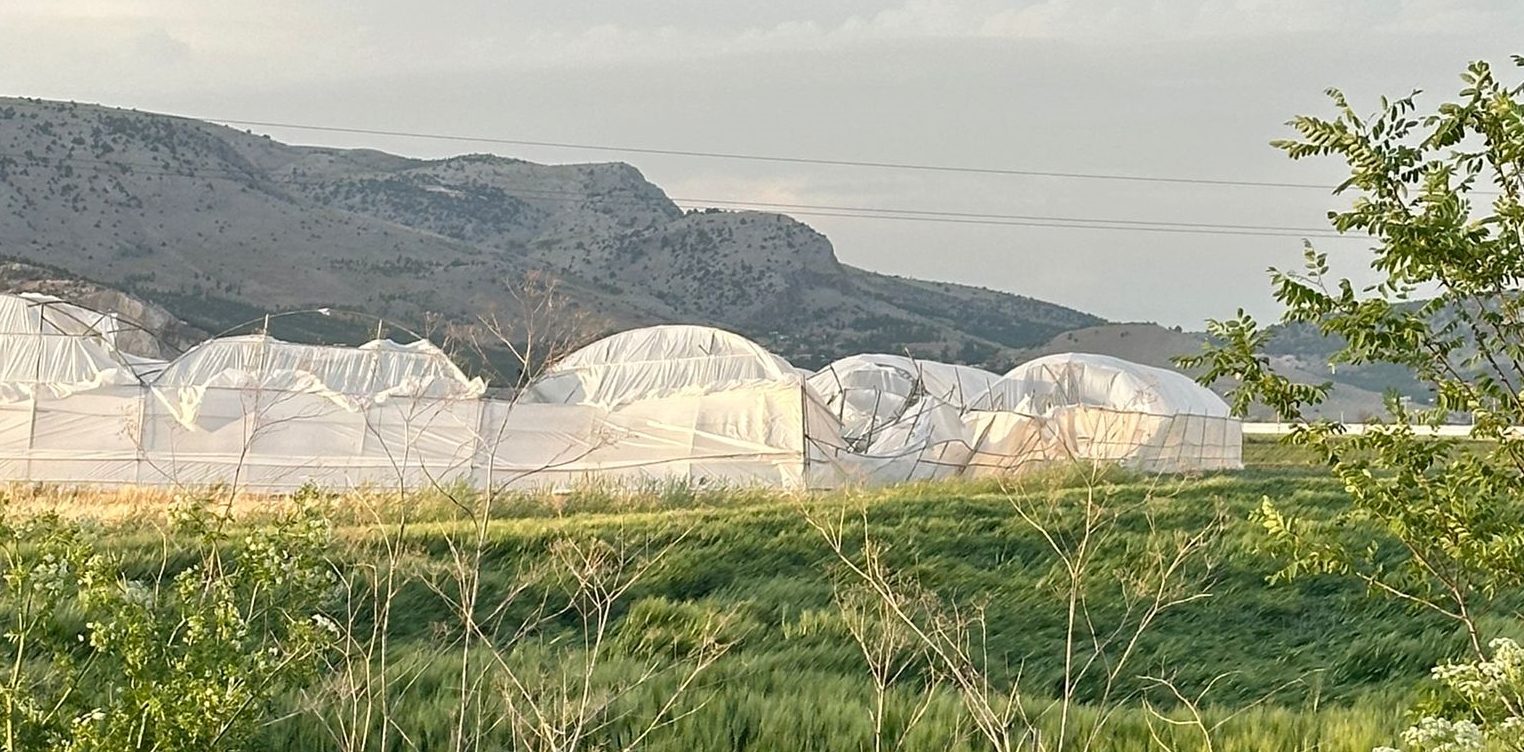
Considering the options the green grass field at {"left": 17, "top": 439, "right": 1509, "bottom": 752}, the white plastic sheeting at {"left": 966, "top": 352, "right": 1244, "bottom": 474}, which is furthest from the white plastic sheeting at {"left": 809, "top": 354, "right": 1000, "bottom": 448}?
the green grass field at {"left": 17, "top": 439, "right": 1509, "bottom": 752}

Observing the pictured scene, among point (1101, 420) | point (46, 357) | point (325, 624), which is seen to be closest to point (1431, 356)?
point (325, 624)

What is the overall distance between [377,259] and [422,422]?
91.2 metres

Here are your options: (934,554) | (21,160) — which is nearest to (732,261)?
(21,160)

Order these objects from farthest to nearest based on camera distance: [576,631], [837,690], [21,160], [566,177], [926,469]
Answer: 1. [566,177]
2. [21,160]
3. [926,469]
4. [576,631]
5. [837,690]

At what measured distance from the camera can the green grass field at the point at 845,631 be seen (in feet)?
24.7

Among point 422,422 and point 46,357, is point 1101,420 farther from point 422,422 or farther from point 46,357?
point 46,357

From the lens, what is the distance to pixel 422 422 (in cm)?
2480

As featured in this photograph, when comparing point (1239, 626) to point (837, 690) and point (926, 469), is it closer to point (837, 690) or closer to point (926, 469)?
point (837, 690)

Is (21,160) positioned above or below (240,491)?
above

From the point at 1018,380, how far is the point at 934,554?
24599mm

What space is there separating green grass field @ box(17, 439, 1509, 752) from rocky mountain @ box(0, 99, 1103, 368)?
193 feet

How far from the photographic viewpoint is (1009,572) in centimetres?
1438

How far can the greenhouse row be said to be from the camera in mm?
24172

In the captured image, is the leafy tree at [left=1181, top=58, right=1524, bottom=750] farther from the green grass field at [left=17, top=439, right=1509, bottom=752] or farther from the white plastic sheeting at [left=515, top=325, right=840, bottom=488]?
the white plastic sheeting at [left=515, top=325, right=840, bottom=488]
